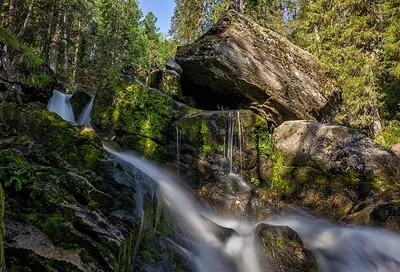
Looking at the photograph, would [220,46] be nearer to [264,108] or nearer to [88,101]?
[264,108]

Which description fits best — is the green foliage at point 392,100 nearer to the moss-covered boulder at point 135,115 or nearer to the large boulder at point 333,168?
the large boulder at point 333,168

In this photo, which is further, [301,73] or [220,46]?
[301,73]

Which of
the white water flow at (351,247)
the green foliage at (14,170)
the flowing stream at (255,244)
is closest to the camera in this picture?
the green foliage at (14,170)

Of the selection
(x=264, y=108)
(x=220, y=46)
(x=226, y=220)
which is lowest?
(x=226, y=220)

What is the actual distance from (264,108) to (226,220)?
543cm

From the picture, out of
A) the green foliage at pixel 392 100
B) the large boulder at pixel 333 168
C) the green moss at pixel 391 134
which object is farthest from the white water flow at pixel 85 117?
the green foliage at pixel 392 100

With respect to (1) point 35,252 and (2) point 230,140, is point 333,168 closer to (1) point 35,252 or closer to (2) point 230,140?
(2) point 230,140

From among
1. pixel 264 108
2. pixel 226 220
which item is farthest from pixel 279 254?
pixel 264 108

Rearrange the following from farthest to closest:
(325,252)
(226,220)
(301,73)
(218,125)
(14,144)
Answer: (301,73)
(218,125)
(226,220)
(325,252)
(14,144)

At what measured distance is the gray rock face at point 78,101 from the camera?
1257 centimetres

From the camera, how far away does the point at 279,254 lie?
5969 mm

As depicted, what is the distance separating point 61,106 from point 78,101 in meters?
0.80

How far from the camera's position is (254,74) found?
40.3 feet

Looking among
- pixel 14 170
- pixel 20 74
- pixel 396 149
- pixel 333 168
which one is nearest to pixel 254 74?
pixel 333 168
